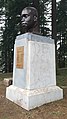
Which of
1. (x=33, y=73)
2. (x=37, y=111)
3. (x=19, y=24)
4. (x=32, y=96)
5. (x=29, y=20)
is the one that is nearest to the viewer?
(x=37, y=111)

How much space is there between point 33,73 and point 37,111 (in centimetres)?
109

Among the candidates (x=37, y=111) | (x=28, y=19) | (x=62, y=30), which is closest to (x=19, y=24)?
(x=62, y=30)

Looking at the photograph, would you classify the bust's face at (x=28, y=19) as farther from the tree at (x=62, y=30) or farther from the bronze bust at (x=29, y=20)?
the tree at (x=62, y=30)

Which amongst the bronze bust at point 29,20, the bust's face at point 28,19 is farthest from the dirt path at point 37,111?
the bust's face at point 28,19

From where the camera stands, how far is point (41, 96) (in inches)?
226

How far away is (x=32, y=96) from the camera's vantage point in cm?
544

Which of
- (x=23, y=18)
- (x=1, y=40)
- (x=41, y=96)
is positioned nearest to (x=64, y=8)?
(x=1, y=40)

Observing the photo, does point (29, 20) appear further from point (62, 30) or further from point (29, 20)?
point (62, 30)

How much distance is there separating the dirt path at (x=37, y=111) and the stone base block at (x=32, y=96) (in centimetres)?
14

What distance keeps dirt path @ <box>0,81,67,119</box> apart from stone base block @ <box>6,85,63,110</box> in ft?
0.47

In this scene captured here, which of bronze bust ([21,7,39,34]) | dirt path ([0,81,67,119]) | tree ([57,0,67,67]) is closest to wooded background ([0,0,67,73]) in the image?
tree ([57,0,67,67])

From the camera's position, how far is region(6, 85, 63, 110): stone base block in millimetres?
5422

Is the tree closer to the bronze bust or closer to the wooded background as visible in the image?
the wooded background

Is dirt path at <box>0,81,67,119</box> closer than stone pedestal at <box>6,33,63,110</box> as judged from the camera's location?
Yes
